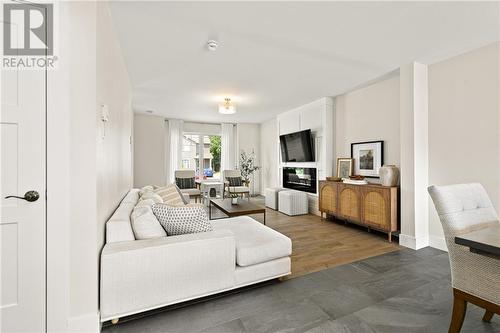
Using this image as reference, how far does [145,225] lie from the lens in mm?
1837

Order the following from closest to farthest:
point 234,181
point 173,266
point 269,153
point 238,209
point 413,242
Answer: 1. point 173,266
2. point 413,242
3. point 238,209
4. point 234,181
5. point 269,153

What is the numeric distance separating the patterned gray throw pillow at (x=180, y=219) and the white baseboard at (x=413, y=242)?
284 cm

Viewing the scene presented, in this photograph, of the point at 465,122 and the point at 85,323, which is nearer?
the point at 85,323

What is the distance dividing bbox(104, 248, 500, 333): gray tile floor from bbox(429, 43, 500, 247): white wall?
1.25m

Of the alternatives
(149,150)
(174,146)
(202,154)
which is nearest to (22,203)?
(149,150)

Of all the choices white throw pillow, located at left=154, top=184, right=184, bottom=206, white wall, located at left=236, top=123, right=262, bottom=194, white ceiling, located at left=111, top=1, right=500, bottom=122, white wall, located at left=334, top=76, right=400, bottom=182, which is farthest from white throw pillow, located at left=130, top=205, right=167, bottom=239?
white wall, located at left=236, top=123, right=262, bottom=194

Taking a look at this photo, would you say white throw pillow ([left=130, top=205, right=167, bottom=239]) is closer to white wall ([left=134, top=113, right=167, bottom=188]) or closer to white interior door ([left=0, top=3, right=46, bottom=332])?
white interior door ([left=0, top=3, right=46, bottom=332])

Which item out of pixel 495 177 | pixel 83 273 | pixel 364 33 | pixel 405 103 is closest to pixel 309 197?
pixel 405 103

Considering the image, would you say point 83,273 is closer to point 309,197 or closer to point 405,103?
point 405,103

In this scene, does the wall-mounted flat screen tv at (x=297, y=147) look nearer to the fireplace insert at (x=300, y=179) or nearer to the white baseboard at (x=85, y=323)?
the fireplace insert at (x=300, y=179)

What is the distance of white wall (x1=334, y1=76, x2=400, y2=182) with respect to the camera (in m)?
3.70

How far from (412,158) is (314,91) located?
213cm

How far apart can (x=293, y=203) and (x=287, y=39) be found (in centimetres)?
341

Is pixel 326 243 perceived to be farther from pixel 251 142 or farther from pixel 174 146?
pixel 174 146
